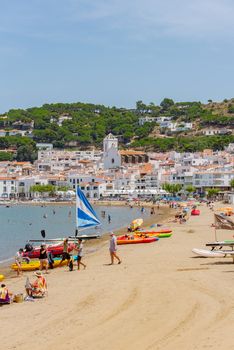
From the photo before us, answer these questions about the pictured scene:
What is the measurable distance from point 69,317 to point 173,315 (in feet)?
7.08

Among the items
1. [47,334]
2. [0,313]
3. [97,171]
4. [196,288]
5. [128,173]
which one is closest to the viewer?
[47,334]

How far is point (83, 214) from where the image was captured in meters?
32.3

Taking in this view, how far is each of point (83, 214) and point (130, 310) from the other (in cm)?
1850

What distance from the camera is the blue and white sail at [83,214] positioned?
3200 centimetres

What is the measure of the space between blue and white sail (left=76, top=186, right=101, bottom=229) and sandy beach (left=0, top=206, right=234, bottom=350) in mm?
Result: 10108

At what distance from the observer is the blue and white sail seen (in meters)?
32.0

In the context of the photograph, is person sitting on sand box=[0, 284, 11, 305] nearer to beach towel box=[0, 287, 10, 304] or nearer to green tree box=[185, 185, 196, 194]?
beach towel box=[0, 287, 10, 304]

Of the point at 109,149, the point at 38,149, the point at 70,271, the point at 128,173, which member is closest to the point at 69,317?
the point at 70,271

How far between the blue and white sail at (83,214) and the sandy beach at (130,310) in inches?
398

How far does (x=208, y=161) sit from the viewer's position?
454ft

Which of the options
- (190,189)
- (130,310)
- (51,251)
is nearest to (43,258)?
(51,251)

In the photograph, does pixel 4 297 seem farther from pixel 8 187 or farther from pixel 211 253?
pixel 8 187

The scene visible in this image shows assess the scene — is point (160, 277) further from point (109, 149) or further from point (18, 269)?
point (109, 149)

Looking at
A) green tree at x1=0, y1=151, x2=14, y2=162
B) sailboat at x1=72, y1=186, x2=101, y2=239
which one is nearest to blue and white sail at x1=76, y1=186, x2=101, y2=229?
sailboat at x1=72, y1=186, x2=101, y2=239
